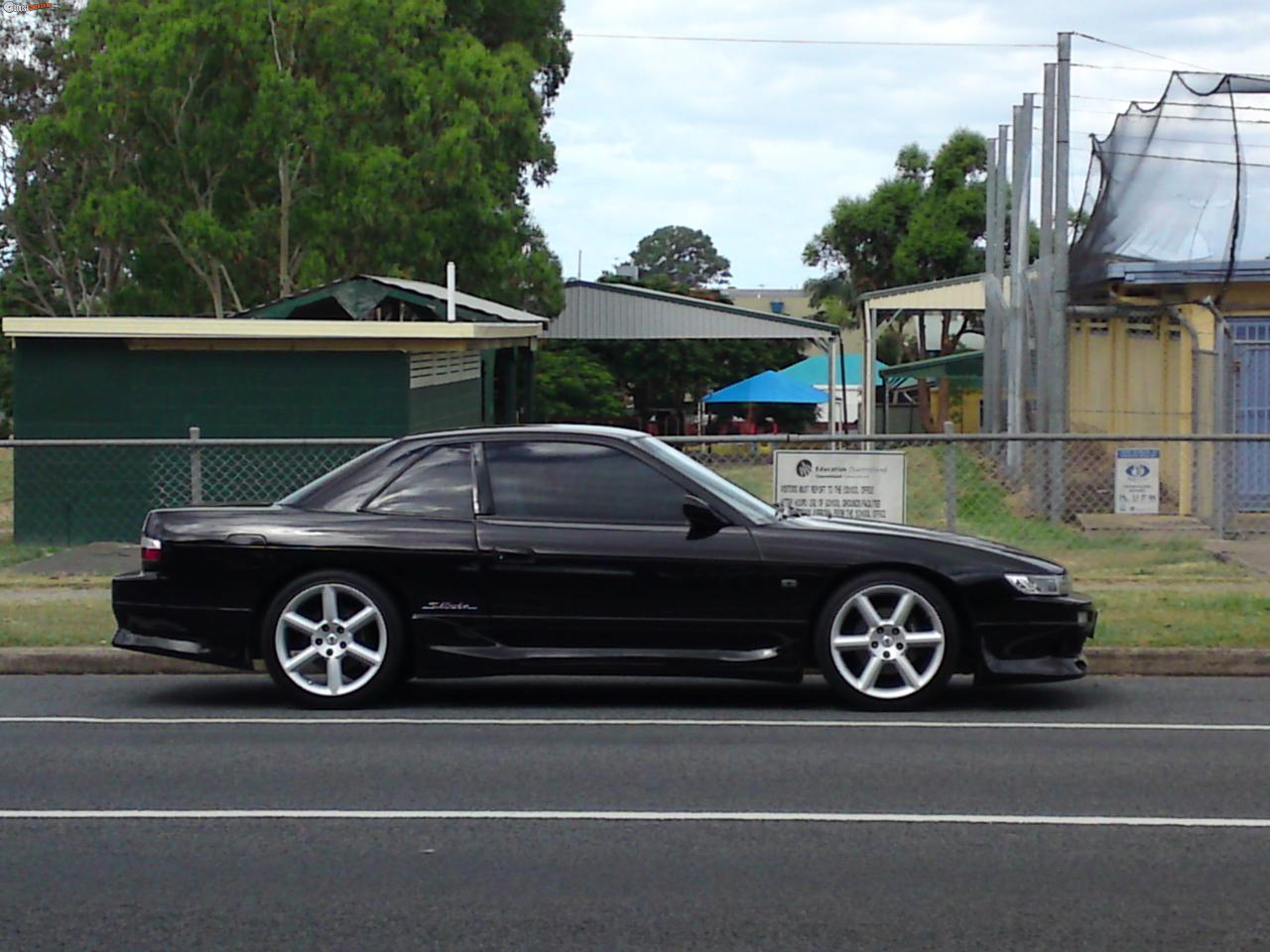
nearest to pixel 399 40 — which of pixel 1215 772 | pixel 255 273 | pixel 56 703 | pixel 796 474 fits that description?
pixel 255 273

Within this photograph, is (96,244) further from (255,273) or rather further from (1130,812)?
(1130,812)

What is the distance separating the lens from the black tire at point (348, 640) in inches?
361

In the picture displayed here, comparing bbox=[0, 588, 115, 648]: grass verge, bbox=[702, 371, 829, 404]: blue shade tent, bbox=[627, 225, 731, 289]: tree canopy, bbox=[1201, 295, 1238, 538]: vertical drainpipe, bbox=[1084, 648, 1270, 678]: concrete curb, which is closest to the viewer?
bbox=[1084, 648, 1270, 678]: concrete curb

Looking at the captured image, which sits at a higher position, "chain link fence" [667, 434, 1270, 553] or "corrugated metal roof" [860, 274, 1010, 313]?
"corrugated metal roof" [860, 274, 1010, 313]

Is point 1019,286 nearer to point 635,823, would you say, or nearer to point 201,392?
point 201,392

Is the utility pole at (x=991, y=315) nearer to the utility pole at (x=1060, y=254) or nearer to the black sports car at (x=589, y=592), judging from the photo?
the utility pole at (x=1060, y=254)

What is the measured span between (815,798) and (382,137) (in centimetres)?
3052

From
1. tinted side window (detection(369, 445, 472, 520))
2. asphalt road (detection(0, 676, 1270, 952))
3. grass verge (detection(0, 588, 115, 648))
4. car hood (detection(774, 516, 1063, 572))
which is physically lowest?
asphalt road (detection(0, 676, 1270, 952))

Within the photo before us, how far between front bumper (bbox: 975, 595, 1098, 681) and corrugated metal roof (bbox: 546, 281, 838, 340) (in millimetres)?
33271

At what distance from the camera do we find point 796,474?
44.1 ft

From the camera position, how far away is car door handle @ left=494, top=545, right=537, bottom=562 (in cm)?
920

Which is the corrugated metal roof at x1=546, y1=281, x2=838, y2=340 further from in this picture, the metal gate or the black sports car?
the black sports car

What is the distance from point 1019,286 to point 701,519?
62.0ft

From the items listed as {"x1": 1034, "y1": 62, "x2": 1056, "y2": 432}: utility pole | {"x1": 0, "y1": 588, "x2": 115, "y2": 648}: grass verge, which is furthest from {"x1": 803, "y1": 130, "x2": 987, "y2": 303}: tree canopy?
{"x1": 0, "y1": 588, "x2": 115, "y2": 648}: grass verge
